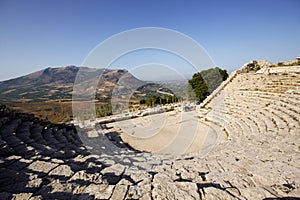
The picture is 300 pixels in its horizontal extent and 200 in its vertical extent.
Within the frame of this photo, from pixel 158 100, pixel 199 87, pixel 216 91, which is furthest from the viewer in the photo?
pixel 158 100

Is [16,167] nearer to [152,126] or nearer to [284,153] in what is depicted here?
[284,153]

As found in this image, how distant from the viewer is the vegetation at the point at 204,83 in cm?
2100

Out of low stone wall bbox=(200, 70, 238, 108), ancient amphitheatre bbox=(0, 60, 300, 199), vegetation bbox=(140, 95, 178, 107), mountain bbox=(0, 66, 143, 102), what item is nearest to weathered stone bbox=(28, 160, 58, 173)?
ancient amphitheatre bbox=(0, 60, 300, 199)

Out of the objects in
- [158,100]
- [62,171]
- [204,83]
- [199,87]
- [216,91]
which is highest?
[204,83]

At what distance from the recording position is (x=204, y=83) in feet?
70.8

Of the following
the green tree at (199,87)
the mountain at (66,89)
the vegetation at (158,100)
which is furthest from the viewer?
the vegetation at (158,100)

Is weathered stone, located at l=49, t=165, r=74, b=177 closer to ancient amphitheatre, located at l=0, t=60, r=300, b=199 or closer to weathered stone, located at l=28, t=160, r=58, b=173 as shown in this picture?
ancient amphitheatre, located at l=0, t=60, r=300, b=199

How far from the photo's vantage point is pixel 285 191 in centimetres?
273

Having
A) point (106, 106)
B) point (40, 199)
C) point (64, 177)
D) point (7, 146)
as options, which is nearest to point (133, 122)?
point (106, 106)

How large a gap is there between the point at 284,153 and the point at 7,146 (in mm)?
7793

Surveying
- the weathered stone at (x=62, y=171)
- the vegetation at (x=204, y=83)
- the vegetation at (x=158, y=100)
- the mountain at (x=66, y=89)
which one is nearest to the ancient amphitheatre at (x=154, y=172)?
the weathered stone at (x=62, y=171)

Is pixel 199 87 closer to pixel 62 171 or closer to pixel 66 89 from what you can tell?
pixel 62 171

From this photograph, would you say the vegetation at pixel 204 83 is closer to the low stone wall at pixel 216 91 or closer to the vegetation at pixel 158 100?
the low stone wall at pixel 216 91

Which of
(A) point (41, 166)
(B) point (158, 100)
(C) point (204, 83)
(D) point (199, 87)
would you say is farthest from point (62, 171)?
(B) point (158, 100)
